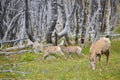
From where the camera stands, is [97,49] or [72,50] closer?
[97,49]

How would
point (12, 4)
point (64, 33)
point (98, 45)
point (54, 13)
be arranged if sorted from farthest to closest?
1. point (12, 4)
2. point (64, 33)
3. point (54, 13)
4. point (98, 45)

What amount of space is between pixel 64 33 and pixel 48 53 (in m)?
4.95

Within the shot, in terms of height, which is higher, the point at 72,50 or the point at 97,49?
the point at 97,49

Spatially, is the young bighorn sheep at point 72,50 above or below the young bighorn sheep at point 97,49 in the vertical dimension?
below

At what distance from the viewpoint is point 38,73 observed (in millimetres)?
16781

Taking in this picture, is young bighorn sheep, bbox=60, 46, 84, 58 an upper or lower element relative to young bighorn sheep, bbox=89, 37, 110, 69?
lower

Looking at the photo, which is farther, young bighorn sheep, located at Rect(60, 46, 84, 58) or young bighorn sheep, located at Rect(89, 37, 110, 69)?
young bighorn sheep, located at Rect(60, 46, 84, 58)

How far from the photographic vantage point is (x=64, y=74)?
15789mm

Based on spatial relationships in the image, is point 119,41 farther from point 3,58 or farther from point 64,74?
point 64,74

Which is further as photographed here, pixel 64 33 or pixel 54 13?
pixel 64 33

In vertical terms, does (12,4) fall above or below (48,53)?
above

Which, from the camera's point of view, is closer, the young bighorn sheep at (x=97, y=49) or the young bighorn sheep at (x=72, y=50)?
the young bighorn sheep at (x=97, y=49)

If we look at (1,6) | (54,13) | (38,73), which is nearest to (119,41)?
(54,13)

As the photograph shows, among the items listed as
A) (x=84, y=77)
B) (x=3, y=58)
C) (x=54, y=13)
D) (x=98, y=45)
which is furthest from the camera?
(x=54, y=13)
